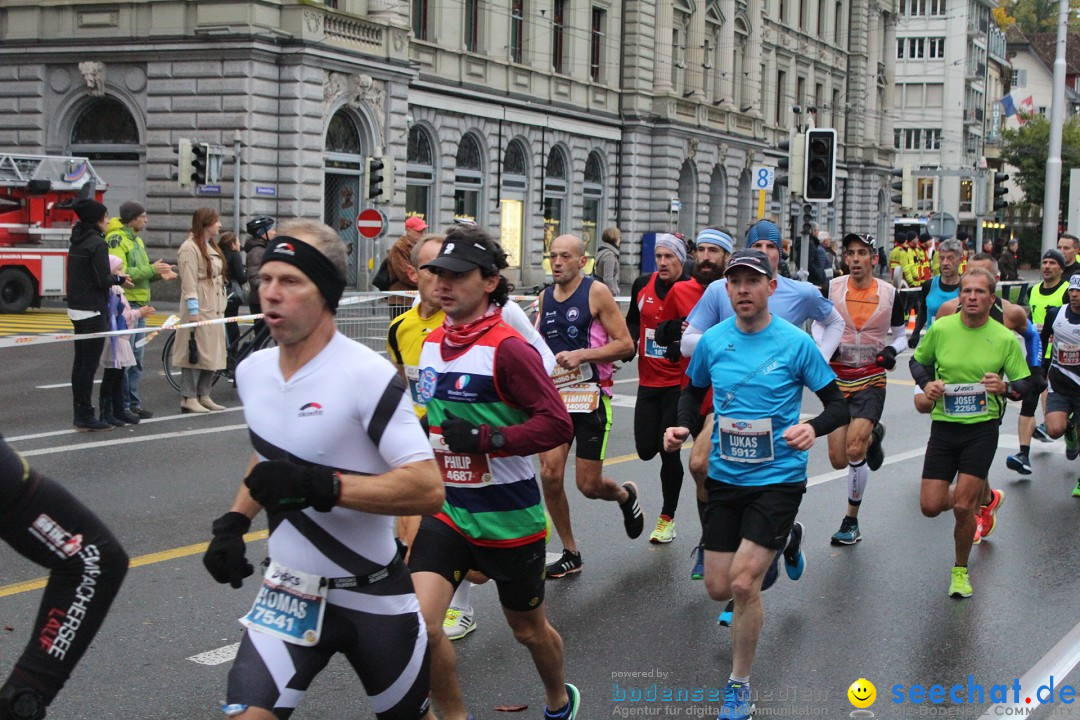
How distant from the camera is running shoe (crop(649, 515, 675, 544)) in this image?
853 centimetres

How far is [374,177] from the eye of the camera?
31703mm

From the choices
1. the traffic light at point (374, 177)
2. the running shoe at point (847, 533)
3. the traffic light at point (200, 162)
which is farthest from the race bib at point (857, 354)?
the traffic light at point (374, 177)

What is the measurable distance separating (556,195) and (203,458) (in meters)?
33.9

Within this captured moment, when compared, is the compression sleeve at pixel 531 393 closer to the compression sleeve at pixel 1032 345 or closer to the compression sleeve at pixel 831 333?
the compression sleeve at pixel 831 333

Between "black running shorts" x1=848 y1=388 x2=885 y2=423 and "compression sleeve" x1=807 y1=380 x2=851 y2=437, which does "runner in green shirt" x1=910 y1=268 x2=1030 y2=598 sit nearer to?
"black running shorts" x1=848 y1=388 x2=885 y2=423

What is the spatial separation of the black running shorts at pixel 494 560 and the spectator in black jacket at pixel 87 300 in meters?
8.19

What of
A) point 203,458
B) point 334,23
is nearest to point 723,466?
point 203,458

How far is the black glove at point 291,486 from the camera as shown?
336 centimetres

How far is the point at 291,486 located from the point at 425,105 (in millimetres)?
33865

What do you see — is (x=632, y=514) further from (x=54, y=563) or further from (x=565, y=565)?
(x=54, y=563)

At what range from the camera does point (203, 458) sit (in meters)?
11.0

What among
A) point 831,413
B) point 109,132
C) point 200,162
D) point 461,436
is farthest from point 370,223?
point 461,436

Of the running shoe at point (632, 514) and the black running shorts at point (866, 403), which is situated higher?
the black running shorts at point (866, 403)

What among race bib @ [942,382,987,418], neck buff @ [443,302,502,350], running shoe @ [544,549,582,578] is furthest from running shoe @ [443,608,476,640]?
race bib @ [942,382,987,418]
